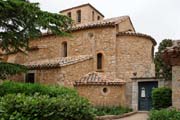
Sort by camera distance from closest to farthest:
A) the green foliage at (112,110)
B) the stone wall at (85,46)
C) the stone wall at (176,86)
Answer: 1. the stone wall at (176,86)
2. the green foliage at (112,110)
3. the stone wall at (85,46)

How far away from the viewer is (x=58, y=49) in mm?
30844

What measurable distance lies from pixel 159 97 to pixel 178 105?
878 cm

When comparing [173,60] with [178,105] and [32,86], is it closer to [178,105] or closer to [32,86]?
[178,105]

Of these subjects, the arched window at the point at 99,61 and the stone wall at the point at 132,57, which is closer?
the stone wall at the point at 132,57

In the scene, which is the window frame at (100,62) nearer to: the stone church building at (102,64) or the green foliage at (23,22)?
the stone church building at (102,64)

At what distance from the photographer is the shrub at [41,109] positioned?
9.29 metres

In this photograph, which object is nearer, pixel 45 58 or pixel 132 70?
pixel 132 70

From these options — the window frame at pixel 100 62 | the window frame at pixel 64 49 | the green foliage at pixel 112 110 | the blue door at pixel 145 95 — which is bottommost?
the green foliage at pixel 112 110

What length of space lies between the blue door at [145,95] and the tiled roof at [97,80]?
2418 millimetres

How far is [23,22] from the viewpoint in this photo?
17.1 m

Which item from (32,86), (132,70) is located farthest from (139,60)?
(32,86)

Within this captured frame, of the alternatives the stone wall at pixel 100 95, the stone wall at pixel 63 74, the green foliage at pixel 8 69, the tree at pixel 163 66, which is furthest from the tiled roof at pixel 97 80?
the green foliage at pixel 8 69

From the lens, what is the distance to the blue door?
Answer: 2712 centimetres

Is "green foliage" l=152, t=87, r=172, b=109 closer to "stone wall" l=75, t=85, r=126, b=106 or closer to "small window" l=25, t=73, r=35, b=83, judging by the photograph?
"stone wall" l=75, t=85, r=126, b=106
